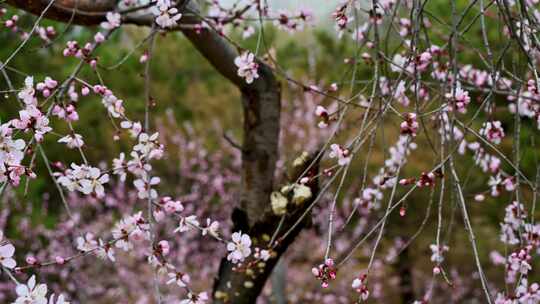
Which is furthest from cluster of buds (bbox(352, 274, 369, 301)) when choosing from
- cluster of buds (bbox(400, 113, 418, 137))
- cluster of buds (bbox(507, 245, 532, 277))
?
cluster of buds (bbox(507, 245, 532, 277))

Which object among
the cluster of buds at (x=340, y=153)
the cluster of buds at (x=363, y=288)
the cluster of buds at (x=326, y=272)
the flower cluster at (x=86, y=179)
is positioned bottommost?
the flower cluster at (x=86, y=179)

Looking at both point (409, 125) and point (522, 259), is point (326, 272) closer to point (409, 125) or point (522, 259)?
point (409, 125)

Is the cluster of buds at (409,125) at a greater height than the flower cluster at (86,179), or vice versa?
the cluster of buds at (409,125)

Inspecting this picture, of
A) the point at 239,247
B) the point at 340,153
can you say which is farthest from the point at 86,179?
the point at 340,153

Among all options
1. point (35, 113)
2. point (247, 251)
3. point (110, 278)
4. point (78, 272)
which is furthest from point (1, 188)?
point (110, 278)

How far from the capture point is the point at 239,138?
7.15m

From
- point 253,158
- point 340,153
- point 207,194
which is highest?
point 207,194

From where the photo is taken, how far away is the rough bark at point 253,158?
236 centimetres

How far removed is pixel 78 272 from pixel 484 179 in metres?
4.50

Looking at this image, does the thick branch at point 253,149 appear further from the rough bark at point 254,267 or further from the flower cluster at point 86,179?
the flower cluster at point 86,179

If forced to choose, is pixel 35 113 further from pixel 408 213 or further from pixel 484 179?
pixel 408 213

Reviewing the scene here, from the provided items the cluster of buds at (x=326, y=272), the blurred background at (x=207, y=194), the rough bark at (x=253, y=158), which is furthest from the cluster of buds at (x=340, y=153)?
the blurred background at (x=207, y=194)

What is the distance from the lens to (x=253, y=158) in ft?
8.45

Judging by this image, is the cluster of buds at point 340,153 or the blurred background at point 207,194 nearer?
the cluster of buds at point 340,153
